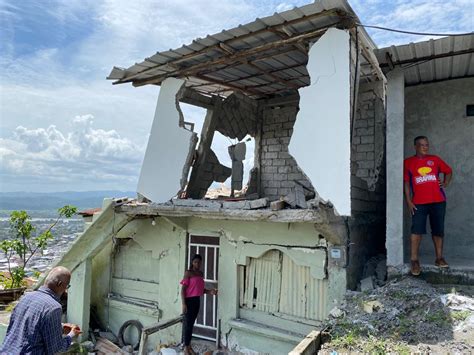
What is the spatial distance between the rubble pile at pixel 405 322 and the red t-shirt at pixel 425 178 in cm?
145

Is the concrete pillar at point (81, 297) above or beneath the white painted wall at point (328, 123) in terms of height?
beneath

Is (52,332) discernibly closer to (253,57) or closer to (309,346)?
(309,346)

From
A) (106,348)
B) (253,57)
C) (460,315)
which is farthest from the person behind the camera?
(106,348)

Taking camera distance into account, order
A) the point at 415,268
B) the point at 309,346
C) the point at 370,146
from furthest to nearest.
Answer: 1. the point at 370,146
2. the point at 415,268
3. the point at 309,346

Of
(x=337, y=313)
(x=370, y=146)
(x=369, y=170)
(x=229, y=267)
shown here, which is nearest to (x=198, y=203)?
(x=229, y=267)

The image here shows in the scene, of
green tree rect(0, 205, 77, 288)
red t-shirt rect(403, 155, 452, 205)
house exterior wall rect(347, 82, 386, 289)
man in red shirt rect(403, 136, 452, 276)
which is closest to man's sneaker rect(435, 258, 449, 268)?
man in red shirt rect(403, 136, 452, 276)

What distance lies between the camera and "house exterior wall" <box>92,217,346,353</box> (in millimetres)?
7277

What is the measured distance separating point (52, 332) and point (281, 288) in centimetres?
504

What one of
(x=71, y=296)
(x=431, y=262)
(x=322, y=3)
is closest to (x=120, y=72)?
(x=322, y=3)

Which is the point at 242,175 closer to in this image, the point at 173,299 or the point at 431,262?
the point at 173,299

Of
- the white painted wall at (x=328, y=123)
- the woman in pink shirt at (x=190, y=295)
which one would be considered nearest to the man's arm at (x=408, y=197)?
the white painted wall at (x=328, y=123)

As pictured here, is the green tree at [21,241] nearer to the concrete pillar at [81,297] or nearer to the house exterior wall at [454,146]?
the concrete pillar at [81,297]

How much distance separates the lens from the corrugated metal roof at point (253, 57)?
5.88 metres

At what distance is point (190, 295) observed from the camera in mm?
8242
